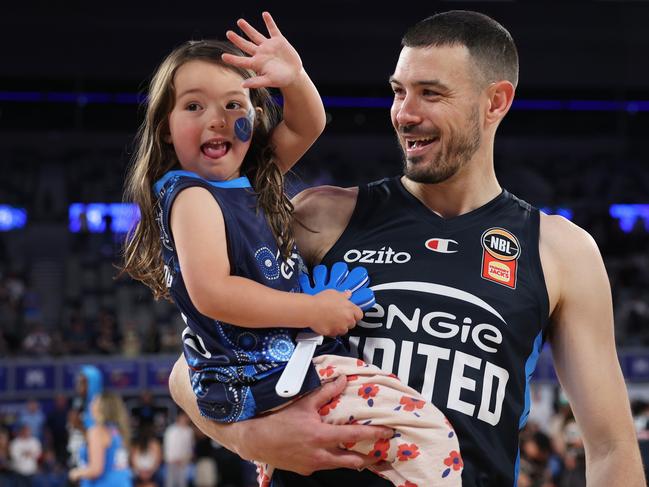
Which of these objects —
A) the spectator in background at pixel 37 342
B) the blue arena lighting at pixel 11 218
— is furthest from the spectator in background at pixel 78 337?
the blue arena lighting at pixel 11 218

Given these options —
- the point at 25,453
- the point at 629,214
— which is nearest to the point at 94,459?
the point at 25,453

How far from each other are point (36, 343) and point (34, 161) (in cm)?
587

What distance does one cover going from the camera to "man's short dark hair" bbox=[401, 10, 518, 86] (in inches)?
91.0

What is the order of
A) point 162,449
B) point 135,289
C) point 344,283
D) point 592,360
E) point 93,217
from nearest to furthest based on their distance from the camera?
point 344,283 < point 592,360 < point 162,449 < point 135,289 < point 93,217

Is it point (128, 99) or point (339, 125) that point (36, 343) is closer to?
point (128, 99)

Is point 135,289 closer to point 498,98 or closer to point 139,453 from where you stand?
point 139,453

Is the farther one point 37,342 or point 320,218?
point 37,342

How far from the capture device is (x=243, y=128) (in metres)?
2.04

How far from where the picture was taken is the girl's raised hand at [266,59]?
1.98 m

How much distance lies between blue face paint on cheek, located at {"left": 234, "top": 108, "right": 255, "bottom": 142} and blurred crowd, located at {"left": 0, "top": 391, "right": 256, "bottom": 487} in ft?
23.8

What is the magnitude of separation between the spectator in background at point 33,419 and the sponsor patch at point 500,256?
9.43 meters

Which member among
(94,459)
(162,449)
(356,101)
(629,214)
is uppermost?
(356,101)

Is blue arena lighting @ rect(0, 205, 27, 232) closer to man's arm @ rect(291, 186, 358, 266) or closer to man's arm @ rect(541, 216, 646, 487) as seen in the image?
man's arm @ rect(291, 186, 358, 266)

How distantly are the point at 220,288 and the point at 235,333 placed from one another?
0.38 ft
